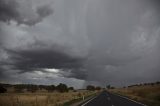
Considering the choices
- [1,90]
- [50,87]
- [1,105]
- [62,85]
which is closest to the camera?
[1,105]

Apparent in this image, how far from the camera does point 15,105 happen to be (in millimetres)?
27516

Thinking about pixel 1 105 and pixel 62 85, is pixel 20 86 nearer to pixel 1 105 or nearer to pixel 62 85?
pixel 62 85

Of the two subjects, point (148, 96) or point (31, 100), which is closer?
point (31, 100)

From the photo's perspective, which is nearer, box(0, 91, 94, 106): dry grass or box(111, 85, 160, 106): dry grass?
box(0, 91, 94, 106): dry grass

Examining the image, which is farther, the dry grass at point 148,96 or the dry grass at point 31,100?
the dry grass at point 148,96

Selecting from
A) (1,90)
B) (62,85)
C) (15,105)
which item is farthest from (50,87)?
(15,105)

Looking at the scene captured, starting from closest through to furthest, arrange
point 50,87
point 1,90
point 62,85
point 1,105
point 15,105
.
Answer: point 1,105 < point 15,105 < point 1,90 < point 62,85 < point 50,87

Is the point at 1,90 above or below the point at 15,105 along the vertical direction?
above

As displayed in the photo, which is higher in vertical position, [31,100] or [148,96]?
[148,96]

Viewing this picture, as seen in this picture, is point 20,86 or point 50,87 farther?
point 20,86

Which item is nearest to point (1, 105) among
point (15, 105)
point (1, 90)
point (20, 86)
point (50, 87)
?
point (15, 105)

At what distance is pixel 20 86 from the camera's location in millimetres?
179750

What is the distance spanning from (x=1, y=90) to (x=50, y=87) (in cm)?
7767

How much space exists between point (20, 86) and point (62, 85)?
168ft
